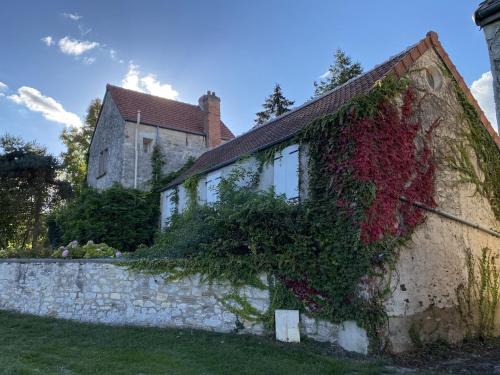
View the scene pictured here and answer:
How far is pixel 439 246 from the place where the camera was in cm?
975

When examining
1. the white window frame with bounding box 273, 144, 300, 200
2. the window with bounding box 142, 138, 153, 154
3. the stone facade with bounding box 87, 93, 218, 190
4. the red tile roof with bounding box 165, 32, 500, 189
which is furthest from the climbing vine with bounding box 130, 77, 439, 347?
the window with bounding box 142, 138, 153, 154

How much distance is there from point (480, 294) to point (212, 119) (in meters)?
15.4

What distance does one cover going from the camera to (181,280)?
933 cm

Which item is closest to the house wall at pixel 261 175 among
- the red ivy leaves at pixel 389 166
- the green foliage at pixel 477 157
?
the red ivy leaves at pixel 389 166

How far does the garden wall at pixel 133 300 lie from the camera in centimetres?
874

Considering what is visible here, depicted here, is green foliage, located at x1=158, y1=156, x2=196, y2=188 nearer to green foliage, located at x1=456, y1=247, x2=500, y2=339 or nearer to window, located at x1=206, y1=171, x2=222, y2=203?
window, located at x1=206, y1=171, x2=222, y2=203

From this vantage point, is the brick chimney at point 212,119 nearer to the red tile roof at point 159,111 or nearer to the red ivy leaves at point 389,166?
the red tile roof at point 159,111

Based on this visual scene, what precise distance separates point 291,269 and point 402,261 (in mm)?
2323

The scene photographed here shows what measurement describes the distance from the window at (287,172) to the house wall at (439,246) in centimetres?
→ 302

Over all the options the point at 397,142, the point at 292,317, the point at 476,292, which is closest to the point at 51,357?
the point at 292,317

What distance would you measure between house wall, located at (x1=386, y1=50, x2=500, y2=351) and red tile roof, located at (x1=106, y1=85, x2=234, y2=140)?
13027mm

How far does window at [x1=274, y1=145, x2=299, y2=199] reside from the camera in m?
10.4

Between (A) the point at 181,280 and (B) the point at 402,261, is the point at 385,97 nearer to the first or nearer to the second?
(B) the point at 402,261

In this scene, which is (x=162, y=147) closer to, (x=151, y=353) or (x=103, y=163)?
(x=103, y=163)
